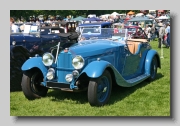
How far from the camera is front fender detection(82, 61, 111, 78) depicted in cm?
504

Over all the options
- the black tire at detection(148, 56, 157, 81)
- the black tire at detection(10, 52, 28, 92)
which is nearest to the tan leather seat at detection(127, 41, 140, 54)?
the black tire at detection(148, 56, 157, 81)

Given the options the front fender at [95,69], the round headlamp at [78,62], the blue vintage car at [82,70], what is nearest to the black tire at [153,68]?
the blue vintage car at [82,70]

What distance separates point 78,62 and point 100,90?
2.28 feet

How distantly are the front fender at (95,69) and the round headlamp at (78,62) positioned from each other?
134 millimetres

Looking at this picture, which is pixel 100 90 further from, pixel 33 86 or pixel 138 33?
pixel 138 33

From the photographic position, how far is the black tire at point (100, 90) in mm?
5098

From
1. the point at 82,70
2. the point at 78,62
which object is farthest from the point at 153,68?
the point at 78,62

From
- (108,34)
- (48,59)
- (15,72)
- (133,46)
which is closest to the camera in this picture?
(48,59)

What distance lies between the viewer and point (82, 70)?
5.38m

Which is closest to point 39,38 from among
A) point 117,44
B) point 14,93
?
point 14,93

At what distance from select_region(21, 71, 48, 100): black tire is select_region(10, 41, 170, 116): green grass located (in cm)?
13

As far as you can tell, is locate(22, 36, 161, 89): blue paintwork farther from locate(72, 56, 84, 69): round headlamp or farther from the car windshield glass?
the car windshield glass

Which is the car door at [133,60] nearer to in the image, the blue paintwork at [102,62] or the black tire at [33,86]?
the blue paintwork at [102,62]

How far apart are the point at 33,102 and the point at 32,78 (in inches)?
20.0
